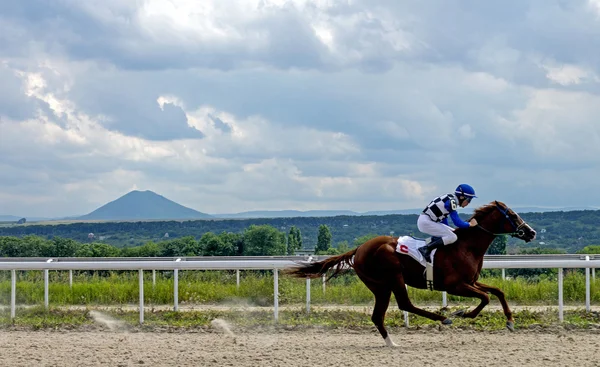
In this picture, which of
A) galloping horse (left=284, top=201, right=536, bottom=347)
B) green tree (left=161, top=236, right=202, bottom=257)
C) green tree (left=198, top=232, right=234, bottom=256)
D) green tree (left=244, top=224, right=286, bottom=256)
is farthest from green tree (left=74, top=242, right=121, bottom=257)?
galloping horse (left=284, top=201, right=536, bottom=347)

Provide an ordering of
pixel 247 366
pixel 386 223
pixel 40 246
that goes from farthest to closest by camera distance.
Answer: pixel 386 223 < pixel 40 246 < pixel 247 366

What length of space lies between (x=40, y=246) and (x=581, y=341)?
22.4 metres

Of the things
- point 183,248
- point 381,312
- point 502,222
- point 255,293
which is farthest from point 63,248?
point 502,222

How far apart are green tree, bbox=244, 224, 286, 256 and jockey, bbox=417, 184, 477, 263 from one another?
58.3ft

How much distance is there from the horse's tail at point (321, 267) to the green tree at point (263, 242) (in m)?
16.9

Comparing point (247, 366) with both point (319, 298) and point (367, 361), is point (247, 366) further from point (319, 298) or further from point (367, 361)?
point (319, 298)

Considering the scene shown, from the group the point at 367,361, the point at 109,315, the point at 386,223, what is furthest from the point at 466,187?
the point at 386,223

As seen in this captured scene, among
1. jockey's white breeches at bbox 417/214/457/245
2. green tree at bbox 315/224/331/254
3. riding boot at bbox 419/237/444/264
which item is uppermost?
jockey's white breeches at bbox 417/214/457/245

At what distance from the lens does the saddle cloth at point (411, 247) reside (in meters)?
9.56

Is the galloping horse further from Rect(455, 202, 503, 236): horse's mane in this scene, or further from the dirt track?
the dirt track

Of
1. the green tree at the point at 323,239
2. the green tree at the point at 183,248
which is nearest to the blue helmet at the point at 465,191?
the green tree at the point at 183,248

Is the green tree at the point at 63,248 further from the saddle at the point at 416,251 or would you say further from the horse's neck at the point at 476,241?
the horse's neck at the point at 476,241

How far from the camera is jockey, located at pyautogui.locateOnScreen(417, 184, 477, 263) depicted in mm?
9531

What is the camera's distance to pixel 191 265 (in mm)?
11328
